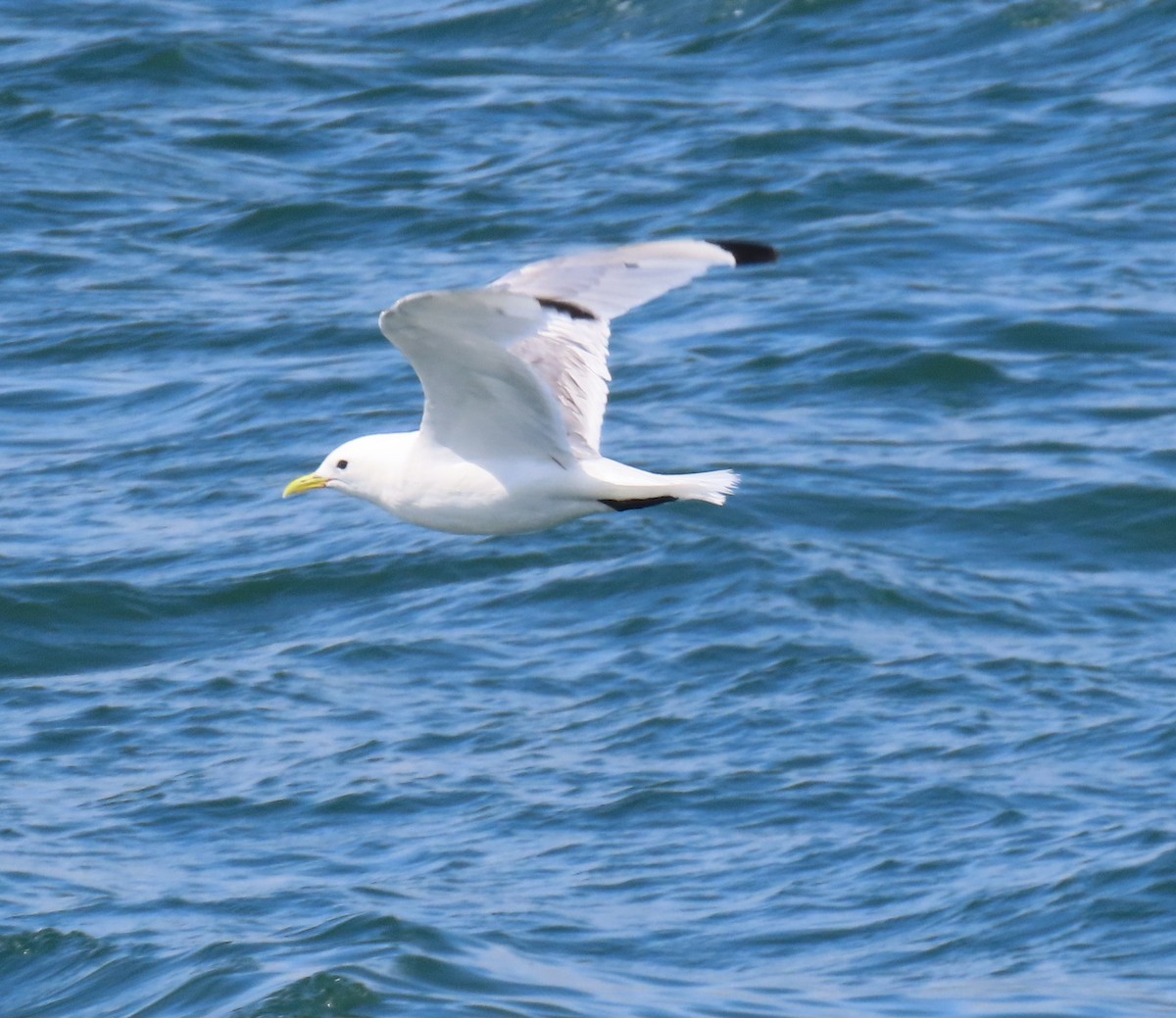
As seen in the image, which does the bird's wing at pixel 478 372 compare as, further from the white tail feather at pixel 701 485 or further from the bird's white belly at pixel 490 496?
the white tail feather at pixel 701 485

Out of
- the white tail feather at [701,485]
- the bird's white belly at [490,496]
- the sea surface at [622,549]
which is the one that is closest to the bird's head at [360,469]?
the bird's white belly at [490,496]

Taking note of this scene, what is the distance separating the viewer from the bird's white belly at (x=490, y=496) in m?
7.88

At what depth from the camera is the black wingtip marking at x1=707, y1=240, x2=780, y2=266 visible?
734cm

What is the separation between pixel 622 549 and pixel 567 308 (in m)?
5.10

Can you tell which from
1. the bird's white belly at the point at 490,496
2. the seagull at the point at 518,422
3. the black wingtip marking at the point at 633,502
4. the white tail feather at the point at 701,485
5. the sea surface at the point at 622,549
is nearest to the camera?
the seagull at the point at 518,422

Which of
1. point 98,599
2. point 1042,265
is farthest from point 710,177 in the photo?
point 98,599

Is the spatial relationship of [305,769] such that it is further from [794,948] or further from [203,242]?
[203,242]

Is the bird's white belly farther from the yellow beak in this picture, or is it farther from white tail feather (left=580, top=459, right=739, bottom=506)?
the yellow beak

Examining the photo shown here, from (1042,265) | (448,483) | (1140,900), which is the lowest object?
(1140,900)

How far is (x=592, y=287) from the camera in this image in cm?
767

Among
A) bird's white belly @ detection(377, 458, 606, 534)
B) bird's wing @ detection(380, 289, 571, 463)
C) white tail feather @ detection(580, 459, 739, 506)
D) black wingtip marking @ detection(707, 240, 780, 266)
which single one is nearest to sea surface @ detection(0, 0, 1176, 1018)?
bird's white belly @ detection(377, 458, 606, 534)

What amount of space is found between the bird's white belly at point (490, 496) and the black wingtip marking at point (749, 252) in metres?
0.97

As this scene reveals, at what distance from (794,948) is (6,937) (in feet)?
10.3

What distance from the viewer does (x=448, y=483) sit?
7961mm
